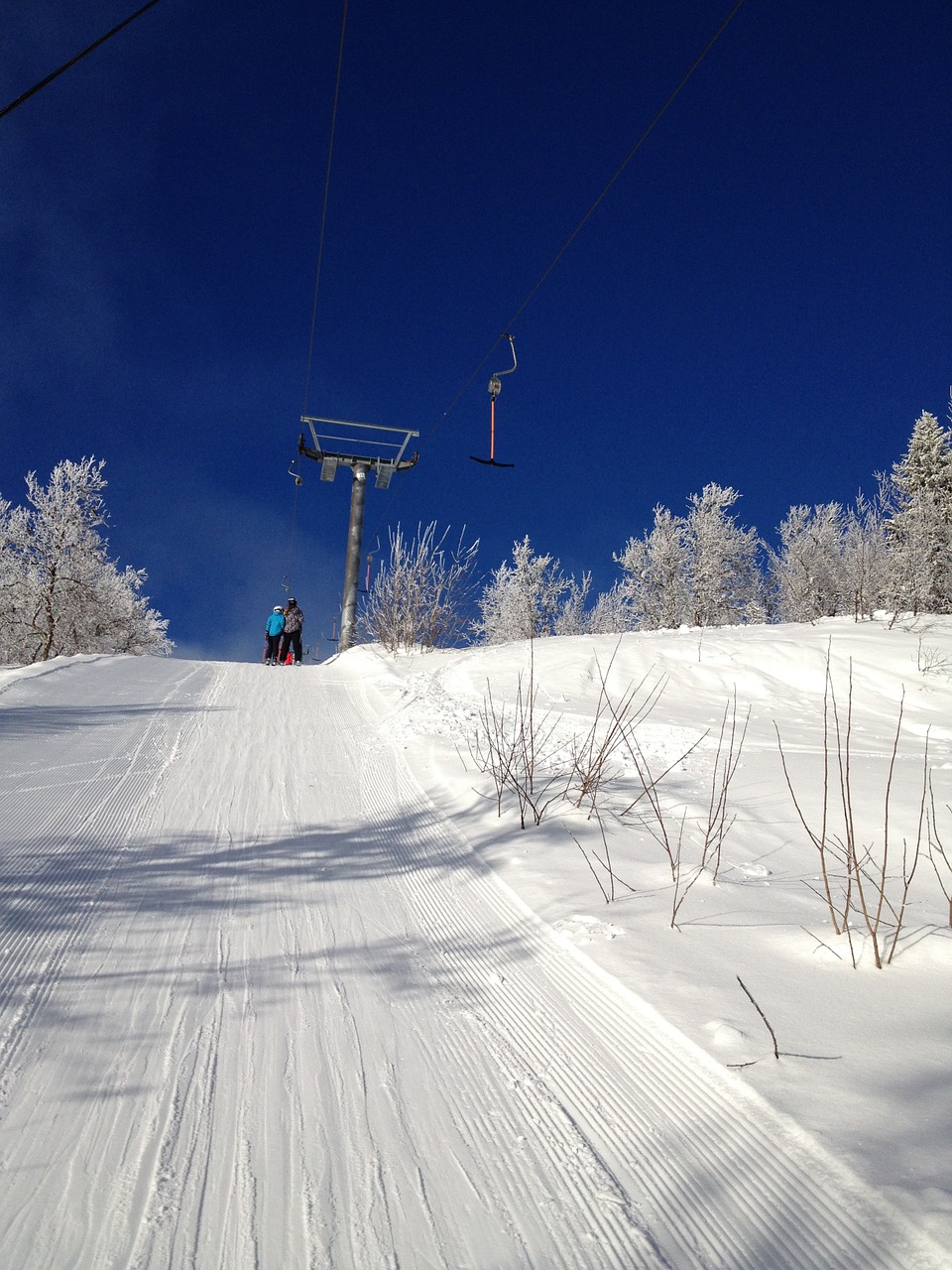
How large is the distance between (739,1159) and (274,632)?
13.9 meters

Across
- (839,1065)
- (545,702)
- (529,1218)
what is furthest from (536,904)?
(545,702)

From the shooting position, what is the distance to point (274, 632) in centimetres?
1423

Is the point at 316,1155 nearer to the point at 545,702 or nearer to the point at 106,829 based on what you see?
the point at 106,829

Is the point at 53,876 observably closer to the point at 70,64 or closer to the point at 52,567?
the point at 70,64

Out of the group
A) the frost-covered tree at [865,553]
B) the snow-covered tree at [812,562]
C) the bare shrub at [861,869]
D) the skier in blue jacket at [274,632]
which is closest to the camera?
the bare shrub at [861,869]

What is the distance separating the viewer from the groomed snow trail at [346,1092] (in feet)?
3.90

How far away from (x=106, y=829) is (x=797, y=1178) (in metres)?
3.17

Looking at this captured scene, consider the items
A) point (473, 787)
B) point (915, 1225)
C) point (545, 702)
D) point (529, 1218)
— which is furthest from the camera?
point (545, 702)

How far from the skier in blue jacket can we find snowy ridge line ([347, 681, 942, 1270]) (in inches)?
517

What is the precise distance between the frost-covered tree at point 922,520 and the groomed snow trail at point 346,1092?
21928 millimetres

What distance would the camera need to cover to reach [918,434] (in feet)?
89.6

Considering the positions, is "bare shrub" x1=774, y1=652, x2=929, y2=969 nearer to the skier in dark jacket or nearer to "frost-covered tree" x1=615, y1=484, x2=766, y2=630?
the skier in dark jacket

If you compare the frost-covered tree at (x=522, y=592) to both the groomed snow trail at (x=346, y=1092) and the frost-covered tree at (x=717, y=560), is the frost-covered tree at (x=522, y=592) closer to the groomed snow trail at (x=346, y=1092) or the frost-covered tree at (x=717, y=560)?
the frost-covered tree at (x=717, y=560)

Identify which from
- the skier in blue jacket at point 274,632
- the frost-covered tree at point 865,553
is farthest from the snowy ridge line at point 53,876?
the frost-covered tree at point 865,553
